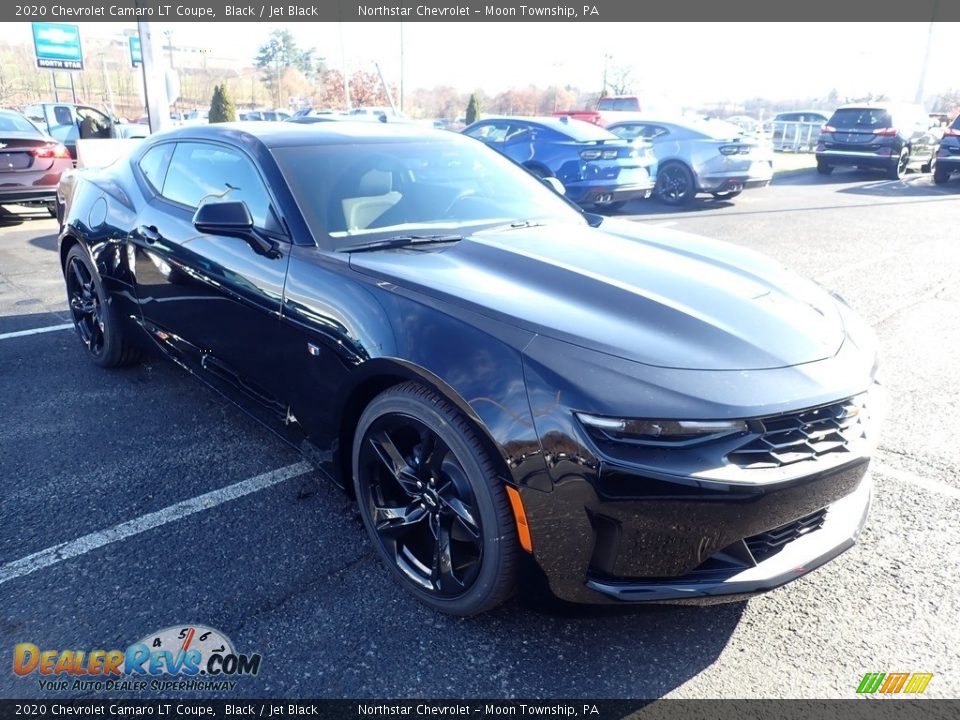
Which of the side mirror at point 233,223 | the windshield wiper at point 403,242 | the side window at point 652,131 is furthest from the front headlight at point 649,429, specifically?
the side window at point 652,131

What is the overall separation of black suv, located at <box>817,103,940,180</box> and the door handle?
16367 millimetres

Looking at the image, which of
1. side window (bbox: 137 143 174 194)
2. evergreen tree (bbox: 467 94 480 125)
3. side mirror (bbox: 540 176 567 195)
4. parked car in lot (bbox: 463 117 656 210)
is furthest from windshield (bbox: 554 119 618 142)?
evergreen tree (bbox: 467 94 480 125)

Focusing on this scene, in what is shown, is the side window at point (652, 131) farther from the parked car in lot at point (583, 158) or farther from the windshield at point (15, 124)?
the windshield at point (15, 124)

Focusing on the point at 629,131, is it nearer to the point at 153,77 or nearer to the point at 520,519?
the point at 153,77

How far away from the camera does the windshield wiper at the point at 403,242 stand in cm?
276

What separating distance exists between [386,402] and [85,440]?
207cm

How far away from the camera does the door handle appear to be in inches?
142

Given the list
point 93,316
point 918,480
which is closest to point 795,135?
point 918,480

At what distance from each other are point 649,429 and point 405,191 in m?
1.80

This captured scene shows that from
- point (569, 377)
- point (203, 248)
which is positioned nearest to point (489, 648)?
point (569, 377)

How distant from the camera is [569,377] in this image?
6.40ft

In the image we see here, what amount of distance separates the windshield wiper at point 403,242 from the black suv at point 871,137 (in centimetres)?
1602

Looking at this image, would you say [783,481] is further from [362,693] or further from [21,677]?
[21,677]

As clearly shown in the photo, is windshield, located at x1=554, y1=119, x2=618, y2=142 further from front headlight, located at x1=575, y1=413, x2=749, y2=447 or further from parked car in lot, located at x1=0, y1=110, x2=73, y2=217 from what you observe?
front headlight, located at x1=575, y1=413, x2=749, y2=447
